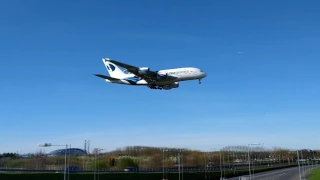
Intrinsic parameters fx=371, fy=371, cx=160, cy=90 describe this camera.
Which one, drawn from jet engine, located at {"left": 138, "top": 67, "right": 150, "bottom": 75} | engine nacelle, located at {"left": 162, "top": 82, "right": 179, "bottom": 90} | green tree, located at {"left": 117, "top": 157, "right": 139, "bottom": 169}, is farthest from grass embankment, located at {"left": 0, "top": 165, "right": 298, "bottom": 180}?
engine nacelle, located at {"left": 162, "top": 82, "right": 179, "bottom": 90}

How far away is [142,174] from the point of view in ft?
354

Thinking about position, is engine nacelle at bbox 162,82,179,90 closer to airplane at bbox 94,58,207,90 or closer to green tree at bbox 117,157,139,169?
airplane at bbox 94,58,207,90

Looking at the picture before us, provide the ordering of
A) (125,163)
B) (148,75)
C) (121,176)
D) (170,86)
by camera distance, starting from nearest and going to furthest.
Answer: (148,75) → (170,86) → (121,176) → (125,163)

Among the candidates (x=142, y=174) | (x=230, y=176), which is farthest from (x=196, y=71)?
(x=230, y=176)

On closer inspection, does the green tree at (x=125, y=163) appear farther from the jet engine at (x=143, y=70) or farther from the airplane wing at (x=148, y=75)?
the jet engine at (x=143, y=70)

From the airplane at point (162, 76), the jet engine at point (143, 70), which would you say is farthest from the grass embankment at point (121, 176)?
the jet engine at point (143, 70)

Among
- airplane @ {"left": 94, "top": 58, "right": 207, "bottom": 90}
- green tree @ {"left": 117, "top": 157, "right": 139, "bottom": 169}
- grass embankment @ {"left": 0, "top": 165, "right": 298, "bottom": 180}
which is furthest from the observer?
green tree @ {"left": 117, "top": 157, "right": 139, "bottom": 169}

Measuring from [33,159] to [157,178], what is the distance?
74.2 metres

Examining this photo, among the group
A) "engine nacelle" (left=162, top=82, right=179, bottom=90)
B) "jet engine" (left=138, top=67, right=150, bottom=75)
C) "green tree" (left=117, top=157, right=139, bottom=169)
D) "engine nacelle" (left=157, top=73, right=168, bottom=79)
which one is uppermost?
"jet engine" (left=138, top=67, right=150, bottom=75)

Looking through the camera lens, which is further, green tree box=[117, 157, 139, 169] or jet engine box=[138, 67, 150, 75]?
green tree box=[117, 157, 139, 169]

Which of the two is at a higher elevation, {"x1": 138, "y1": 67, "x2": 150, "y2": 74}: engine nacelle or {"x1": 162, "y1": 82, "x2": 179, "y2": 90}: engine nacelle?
{"x1": 138, "y1": 67, "x2": 150, "y2": 74}: engine nacelle

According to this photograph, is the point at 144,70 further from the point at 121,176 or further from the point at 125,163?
the point at 125,163

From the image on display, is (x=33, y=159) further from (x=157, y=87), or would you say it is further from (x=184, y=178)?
(x=157, y=87)

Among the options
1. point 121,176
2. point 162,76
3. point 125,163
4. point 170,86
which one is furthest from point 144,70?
point 125,163
